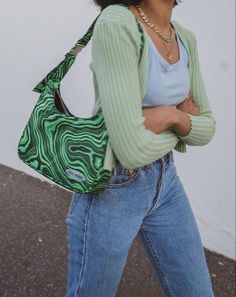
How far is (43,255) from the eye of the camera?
9.71ft

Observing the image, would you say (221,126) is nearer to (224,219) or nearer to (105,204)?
(224,219)

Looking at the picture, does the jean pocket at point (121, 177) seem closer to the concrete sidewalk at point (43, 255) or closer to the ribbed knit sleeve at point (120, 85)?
the ribbed knit sleeve at point (120, 85)

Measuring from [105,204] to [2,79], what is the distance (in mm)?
2529

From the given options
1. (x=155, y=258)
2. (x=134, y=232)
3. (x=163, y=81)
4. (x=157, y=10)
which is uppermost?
(x=157, y=10)

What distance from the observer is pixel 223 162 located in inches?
115

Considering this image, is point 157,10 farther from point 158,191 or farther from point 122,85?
point 158,191

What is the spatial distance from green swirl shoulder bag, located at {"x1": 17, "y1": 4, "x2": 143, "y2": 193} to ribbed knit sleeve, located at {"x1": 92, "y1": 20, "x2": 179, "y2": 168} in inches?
1.9

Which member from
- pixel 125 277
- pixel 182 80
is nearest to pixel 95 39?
pixel 182 80

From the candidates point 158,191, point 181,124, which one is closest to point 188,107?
point 181,124

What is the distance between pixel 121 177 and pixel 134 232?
0.21 metres

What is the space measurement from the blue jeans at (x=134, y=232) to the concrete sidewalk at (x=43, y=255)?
3.72 feet

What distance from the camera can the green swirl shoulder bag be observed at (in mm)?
1323

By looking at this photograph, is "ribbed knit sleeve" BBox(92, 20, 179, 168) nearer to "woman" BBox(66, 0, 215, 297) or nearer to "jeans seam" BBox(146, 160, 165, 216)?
"woman" BBox(66, 0, 215, 297)

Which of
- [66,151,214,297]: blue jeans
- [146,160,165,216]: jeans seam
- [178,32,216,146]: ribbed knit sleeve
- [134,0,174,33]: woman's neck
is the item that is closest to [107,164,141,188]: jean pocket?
[66,151,214,297]: blue jeans
